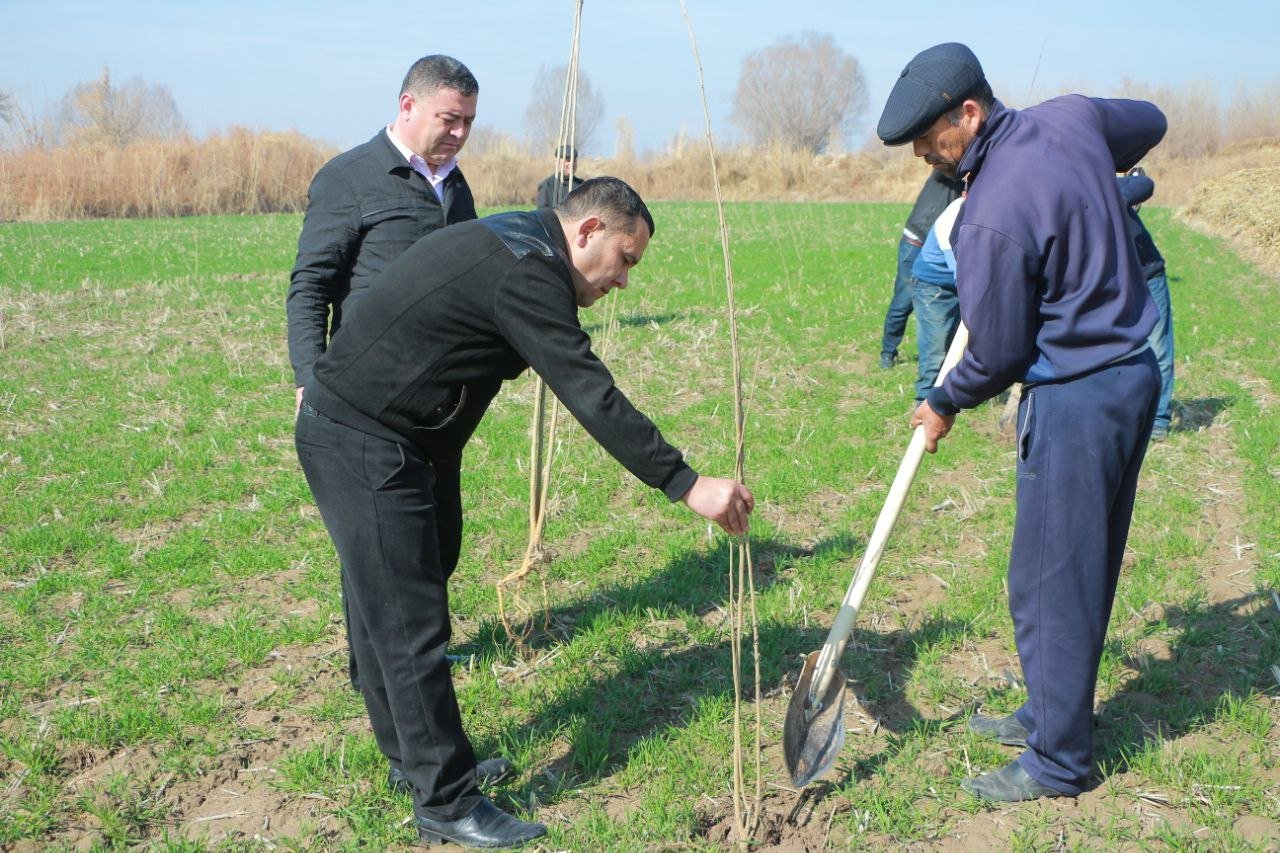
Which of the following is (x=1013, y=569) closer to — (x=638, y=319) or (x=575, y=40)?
(x=575, y=40)

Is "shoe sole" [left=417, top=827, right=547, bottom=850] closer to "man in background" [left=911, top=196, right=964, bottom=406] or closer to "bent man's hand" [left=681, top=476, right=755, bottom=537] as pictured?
"bent man's hand" [left=681, top=476, right=755, bottom=537]

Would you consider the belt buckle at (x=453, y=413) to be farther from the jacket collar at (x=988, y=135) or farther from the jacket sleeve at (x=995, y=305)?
the jacket collar at (x=988, y=135)

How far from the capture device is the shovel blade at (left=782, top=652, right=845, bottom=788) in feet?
11.7

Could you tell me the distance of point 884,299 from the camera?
14.3 meters

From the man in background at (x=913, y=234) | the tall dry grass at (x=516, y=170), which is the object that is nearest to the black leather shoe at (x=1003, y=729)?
the man in background at (x=913, y=234)

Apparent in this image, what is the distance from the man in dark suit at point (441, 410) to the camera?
2.97m

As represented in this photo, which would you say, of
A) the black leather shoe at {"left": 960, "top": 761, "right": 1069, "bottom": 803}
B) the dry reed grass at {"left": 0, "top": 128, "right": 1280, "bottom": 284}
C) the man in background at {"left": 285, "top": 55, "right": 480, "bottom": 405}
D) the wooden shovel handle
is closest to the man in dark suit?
the wooden shovel handle

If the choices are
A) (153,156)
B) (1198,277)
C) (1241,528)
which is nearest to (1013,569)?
(1241,528)

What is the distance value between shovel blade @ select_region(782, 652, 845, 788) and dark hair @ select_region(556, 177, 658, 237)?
5.58 feet

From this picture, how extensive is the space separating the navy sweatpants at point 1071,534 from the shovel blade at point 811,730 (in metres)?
0.67

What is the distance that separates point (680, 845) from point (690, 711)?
2.83 feet

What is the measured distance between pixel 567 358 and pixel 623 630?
2.26m

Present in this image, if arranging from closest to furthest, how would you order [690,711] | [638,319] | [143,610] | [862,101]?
1. [690,711]
2. [143,610]
3. [638,319]
4. [862,101]

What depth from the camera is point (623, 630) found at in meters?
4.86
